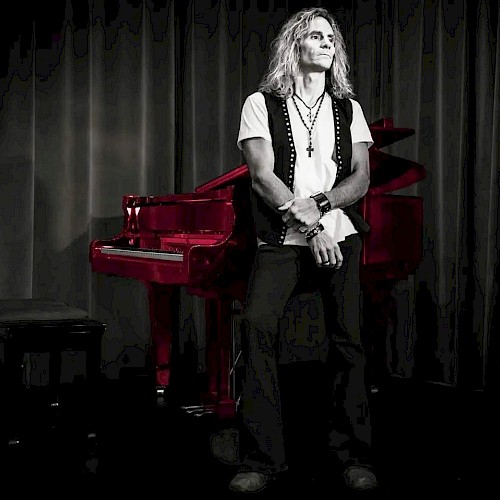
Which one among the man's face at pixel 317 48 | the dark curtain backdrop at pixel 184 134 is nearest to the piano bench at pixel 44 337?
the man's face at pixel 317 48

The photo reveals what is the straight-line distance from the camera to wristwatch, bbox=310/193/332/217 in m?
2.10

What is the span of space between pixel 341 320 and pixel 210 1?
2.68 m

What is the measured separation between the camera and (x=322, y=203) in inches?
82.8

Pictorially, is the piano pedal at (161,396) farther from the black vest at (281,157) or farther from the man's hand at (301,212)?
the man's hand at (301,212)

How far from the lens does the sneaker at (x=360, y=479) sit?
7.07 feet

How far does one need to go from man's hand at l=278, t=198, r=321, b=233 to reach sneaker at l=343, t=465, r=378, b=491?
2.44 ft

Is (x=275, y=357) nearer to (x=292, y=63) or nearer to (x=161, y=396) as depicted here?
(x=292, y=63)

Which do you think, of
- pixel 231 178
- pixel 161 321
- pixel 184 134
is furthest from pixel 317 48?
pixel 184 134

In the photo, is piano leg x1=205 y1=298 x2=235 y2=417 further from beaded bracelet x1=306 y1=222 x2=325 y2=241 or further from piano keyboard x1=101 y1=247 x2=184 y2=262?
beaded bracelet x1=306 y1=222 x2=325 y2=241

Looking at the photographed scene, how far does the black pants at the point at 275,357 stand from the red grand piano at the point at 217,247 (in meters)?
0.47

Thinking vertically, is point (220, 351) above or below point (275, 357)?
below

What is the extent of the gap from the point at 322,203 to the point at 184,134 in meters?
2.24

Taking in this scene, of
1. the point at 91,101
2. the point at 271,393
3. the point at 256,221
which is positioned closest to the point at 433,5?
the point at 91,101

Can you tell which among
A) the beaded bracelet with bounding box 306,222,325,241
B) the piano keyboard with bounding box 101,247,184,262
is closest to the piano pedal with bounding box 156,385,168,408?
the piano keyboard with bounding box 101,247,184,262
